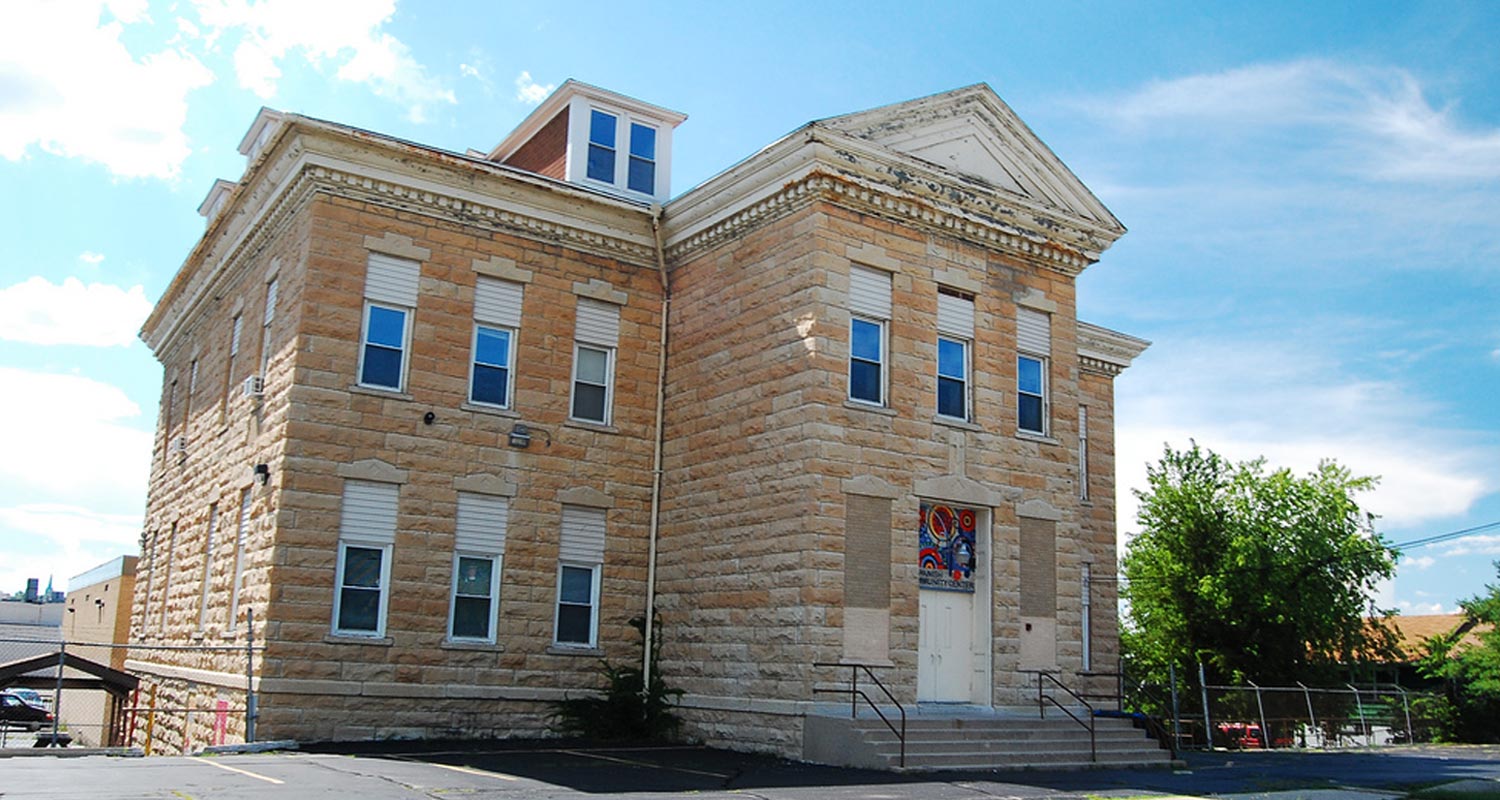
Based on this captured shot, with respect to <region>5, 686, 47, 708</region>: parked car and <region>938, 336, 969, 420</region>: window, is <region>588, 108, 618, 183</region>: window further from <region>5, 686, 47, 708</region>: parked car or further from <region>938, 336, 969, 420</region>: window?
<region>5, 686, 47, 708</region>: parked car

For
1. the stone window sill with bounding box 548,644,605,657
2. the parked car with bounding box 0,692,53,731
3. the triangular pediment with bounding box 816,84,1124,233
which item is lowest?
the parked car with bounding box 0,692,53,731

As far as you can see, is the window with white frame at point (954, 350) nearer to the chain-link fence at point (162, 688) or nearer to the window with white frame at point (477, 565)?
the window with white frame at point (477, 565)

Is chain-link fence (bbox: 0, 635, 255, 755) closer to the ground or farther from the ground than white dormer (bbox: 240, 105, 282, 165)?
closer to the ground

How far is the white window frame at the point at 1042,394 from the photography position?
2048cm

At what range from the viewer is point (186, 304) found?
2620cm

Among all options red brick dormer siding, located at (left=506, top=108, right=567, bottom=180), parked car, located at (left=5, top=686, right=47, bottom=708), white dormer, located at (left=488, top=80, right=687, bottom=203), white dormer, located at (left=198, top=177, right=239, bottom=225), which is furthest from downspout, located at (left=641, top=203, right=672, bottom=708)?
parked car, located at (left=5, top=686, right=47, bottom=708)

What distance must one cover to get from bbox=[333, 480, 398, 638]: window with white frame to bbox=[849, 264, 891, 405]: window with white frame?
7.24 metres

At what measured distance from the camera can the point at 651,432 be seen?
21.3 meters

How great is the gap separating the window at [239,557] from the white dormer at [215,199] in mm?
8914

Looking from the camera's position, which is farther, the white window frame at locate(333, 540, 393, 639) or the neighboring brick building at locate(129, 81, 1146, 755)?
the white window frame at locate(333, 540, 393, 639)

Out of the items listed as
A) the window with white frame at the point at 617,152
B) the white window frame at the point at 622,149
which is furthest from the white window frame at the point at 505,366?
the window with white frame at the point at 617,152

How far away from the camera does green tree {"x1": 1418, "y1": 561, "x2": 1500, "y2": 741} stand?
111ft

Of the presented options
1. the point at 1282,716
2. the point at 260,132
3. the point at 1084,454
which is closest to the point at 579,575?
the point at 260,132

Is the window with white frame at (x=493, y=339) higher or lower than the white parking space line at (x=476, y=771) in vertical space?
higher
